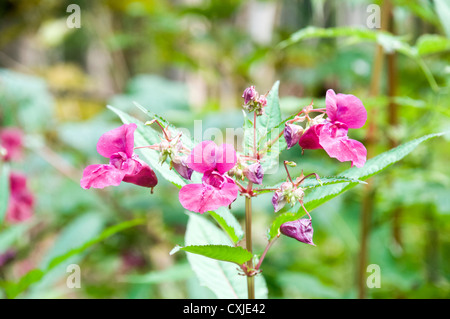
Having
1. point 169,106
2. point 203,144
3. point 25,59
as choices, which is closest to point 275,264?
point 169,106

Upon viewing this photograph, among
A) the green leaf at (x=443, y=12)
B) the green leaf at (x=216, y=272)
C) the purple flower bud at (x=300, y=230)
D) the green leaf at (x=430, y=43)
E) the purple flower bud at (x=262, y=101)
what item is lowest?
the green leaf at (x=216, y=272)

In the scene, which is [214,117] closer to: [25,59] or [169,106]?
[169,106]

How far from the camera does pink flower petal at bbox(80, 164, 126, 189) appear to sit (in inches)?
14.4

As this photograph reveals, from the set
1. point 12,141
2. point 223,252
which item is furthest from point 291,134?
point 12,141

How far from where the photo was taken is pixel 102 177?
373mm

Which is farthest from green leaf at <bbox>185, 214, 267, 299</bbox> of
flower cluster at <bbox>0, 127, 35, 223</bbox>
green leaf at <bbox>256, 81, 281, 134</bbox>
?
flower cluster at <bbox>0, 127, 35, 223</bbox>

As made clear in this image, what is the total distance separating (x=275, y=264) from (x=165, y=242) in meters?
0.32

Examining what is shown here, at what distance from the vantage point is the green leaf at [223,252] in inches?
13.5

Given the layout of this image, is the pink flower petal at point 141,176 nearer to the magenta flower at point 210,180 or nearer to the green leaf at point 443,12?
the magenta flower at point 210,180

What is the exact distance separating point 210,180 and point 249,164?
0.05 metres

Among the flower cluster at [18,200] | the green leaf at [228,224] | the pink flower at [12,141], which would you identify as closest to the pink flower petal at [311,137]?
the green leaf at [228,224]

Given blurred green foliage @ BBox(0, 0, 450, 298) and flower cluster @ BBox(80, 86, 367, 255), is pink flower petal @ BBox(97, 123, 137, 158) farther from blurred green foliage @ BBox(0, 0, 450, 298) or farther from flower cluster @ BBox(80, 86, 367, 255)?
blurred green foliage @ BBox(0, 0, 450, 298)

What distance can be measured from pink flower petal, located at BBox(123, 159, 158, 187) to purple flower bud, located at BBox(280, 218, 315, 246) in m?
0.14

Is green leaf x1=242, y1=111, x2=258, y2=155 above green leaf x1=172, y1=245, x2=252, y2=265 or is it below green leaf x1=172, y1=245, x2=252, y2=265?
above
